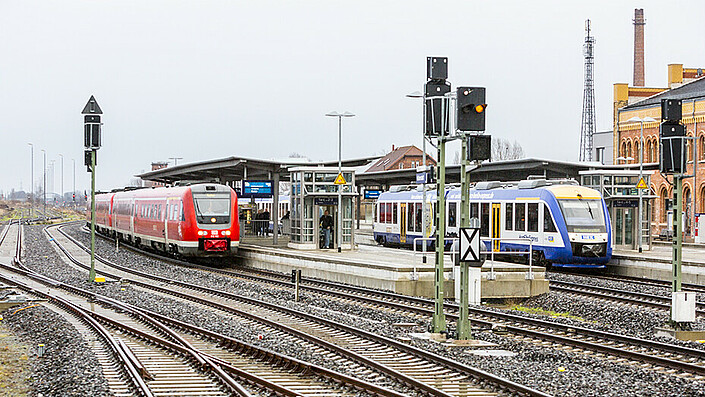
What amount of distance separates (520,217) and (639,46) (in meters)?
58.3

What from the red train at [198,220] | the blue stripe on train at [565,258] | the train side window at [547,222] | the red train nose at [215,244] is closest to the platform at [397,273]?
the red train nose at [215,244]

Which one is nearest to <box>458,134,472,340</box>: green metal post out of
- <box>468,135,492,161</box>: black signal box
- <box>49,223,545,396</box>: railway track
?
<box>468,135,492,161</box>: black signal box

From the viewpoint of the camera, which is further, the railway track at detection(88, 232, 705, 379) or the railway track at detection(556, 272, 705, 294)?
the railway track at detection(556, 272, 705, 294)

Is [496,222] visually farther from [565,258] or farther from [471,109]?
[471,109]

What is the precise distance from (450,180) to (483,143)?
29559 mm

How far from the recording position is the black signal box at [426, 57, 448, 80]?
16.4 m

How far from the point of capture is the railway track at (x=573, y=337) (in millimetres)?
13672

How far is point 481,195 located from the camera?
115ft

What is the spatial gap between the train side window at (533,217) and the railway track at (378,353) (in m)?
12.4

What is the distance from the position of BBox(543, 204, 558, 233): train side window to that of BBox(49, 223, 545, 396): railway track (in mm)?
12151

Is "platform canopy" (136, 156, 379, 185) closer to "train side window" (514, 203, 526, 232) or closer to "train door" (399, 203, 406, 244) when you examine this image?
"train door" (399, 203, 406, 244)

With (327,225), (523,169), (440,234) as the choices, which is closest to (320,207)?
(327,225)

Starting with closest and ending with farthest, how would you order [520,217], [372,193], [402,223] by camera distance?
[520,217] → [402,223] → [372,193]

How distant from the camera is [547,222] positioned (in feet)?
102
